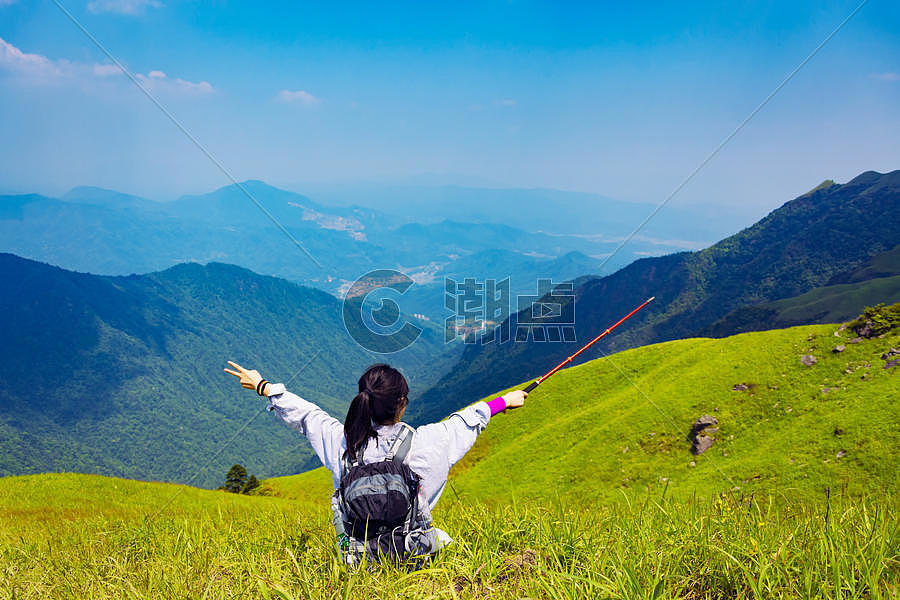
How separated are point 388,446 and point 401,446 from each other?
0.15 m

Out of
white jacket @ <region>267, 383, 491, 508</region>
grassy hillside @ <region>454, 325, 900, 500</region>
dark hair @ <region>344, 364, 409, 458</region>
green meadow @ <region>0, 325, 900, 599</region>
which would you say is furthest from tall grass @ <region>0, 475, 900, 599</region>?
grassy hillside @ <region>454, 325, 900, 500</region>

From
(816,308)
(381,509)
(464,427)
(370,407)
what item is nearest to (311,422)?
(370,407)

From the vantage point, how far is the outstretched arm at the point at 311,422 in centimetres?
430

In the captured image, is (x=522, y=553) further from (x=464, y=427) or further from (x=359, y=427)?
(x=359, y=427)

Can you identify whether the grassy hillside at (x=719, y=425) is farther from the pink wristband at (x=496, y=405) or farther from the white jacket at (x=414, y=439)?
the white jacket at (x=414, y=439)

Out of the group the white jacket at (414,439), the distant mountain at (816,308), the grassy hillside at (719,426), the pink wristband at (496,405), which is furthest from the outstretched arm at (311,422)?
the distant mountain at (816,308)

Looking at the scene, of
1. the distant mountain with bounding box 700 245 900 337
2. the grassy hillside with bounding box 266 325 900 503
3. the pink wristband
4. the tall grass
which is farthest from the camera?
the distant mountain with bounding box 700 245 900 337

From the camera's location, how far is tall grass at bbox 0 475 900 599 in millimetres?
3488

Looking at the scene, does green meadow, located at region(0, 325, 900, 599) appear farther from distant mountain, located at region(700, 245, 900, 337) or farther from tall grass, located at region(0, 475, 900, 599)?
distant mountain, located at region(700, 245, 900, 337)

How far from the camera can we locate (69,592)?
14.2ft

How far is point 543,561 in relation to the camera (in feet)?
13.8

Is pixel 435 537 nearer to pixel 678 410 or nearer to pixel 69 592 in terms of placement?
pixel 69 592

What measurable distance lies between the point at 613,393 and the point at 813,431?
1764 centimetres

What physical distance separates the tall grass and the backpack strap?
84 cm
